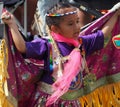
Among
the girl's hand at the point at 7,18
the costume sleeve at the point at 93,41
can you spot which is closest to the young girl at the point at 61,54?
the costume sleeve at the point at 93,41

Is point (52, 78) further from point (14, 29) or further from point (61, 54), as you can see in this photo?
point (14, 29)

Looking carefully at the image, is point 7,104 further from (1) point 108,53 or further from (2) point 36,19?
(2) point 36,19

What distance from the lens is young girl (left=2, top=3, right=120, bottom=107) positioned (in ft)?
7.96

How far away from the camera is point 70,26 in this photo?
245 cm

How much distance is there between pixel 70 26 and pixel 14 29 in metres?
0.33

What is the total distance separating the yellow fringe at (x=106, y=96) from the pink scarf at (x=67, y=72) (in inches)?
13.7

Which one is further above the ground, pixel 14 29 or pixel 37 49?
pixel 14 29

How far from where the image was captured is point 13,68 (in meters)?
2.43

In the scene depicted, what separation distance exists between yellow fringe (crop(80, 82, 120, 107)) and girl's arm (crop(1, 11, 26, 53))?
2.10ft

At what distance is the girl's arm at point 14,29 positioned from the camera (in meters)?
2.26

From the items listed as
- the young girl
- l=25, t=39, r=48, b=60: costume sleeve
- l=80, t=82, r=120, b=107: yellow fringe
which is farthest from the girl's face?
l=80, t=82, r=120, b=107: yellow fringe

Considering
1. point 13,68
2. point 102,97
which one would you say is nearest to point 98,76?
point 102,97

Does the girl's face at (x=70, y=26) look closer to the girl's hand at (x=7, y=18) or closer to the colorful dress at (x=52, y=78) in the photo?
the colorful dress at (x=52, y=78)

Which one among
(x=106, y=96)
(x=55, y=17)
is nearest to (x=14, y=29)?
(x=55, y=17)
